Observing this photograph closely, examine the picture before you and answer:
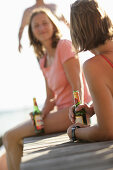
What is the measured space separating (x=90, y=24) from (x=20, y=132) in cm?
127

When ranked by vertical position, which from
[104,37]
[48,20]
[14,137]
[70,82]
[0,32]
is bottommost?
[14,137]

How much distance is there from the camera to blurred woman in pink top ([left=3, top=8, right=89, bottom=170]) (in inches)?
104

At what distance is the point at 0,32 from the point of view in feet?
112

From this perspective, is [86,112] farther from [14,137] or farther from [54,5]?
[54,5]

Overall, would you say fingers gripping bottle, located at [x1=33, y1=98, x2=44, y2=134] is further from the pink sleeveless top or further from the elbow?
the elbow

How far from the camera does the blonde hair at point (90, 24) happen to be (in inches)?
69.0

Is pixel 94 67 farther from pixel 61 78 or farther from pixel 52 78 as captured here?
pixel 52 78

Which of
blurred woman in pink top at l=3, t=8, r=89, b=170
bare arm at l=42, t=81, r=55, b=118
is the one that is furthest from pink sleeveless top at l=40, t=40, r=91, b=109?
bare arm at l=42, t=81, r=55, b=118

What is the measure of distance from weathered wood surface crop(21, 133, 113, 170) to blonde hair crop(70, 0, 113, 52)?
0.55 m

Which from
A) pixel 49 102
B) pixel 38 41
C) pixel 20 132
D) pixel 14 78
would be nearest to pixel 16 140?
pixel 20 132

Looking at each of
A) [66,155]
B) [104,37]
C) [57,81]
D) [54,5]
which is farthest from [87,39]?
[54,5]

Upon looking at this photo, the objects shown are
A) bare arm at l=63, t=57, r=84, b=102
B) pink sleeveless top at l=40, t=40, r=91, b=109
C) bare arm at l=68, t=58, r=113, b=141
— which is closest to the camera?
bare arm at l=68, t=58, r=113, b=141

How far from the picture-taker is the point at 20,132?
2682mm

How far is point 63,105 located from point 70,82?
0.99 ft
